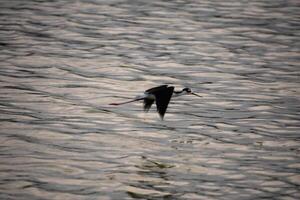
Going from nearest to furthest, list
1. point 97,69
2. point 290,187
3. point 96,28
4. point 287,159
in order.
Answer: point 290,187 → point 287,159 → point 97,69 → point 96,28

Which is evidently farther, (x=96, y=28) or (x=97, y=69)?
(x=96, y=28)

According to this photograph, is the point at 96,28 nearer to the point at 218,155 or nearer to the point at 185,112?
the point at 185,112

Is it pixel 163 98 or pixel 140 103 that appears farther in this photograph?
pixel 140 103

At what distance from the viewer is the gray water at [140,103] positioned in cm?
995

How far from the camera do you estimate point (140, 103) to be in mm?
14031

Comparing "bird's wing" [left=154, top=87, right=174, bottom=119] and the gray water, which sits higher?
"bird's wing" [left=154, top=87, right=174, bottom=119]

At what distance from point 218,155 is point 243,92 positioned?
3816 mm

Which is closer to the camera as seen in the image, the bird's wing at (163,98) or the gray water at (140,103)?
the gray water at (140,103)

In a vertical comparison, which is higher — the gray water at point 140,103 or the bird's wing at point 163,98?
the bird's wing at point 163,98

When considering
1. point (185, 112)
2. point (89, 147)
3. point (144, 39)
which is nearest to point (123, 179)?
point (89, 147)

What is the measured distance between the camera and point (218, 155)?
36.3 feet

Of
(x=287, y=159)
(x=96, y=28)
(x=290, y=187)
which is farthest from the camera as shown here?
(x=96, y=28)

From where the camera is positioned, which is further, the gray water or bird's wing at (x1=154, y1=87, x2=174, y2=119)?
bird's wing at (x1=154, y1=87, x2=174, y2=119)

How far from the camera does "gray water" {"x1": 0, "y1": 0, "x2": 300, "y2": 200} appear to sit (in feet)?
32.7
